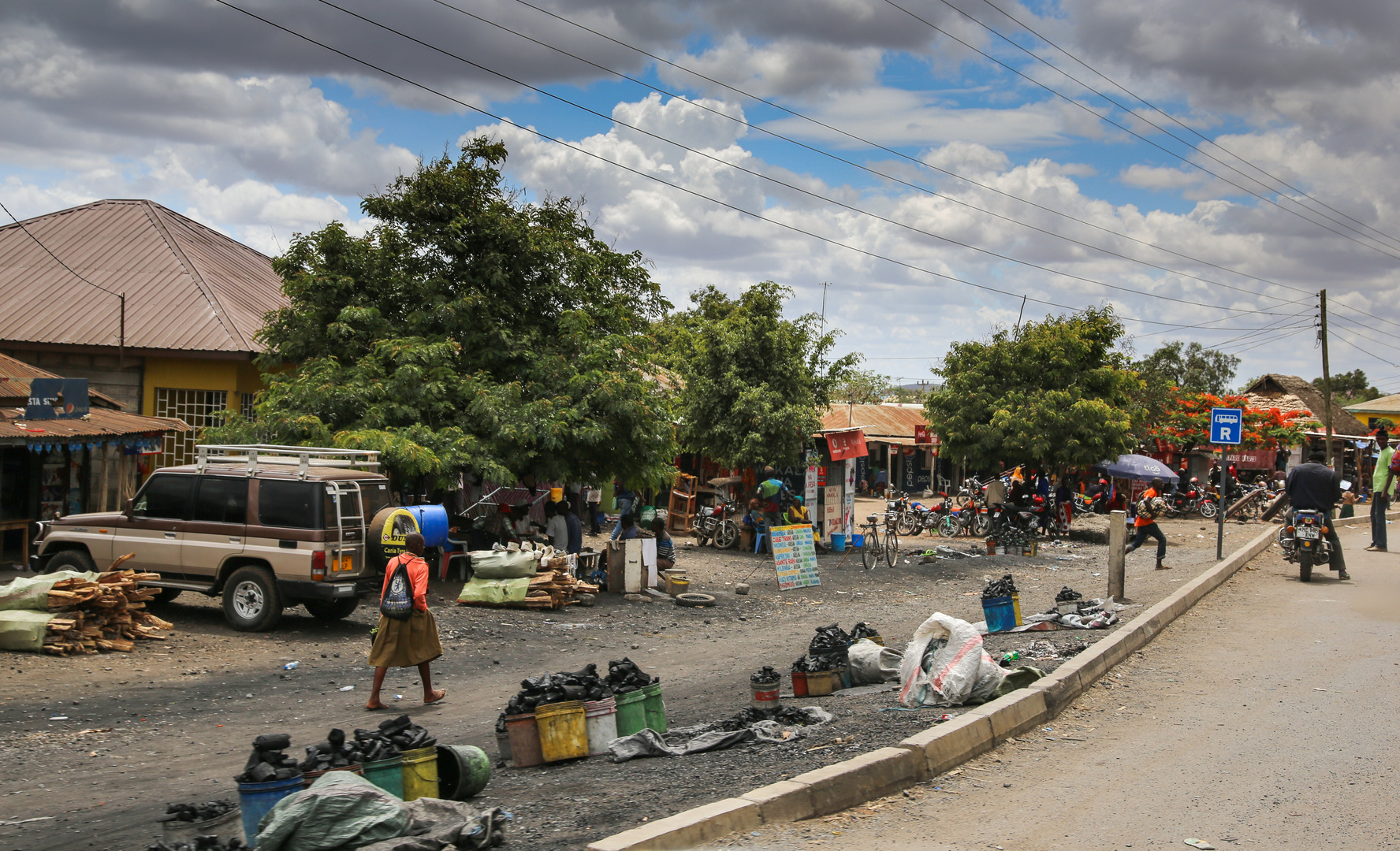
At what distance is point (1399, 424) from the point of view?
66.3m

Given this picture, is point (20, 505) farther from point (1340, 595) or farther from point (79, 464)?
point (1340, 595)

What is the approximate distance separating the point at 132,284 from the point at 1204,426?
3800 cm

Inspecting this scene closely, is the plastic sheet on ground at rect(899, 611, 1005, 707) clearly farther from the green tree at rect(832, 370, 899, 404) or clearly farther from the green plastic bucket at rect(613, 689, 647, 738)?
the green tree at rect(832, 370, 899, 404)

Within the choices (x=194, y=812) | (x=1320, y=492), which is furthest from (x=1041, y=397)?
(x=194, y=812)

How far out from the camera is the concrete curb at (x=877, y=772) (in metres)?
5.04

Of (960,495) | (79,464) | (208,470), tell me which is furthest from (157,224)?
(960,495)

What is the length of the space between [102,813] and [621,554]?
11.2m

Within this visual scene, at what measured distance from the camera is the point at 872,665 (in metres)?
9.62

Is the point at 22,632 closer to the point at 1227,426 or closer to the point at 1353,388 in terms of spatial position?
the point at 1227,426

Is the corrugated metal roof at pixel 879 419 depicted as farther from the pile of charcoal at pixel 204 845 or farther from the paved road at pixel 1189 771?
the pile of charcoal at pixel 204 845

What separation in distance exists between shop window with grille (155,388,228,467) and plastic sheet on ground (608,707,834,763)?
17182mm

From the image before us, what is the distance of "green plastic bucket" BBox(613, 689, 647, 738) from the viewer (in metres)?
7.77

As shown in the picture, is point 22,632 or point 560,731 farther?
point 22,632

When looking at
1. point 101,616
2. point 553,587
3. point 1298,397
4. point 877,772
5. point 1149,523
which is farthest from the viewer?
point 1298,397
